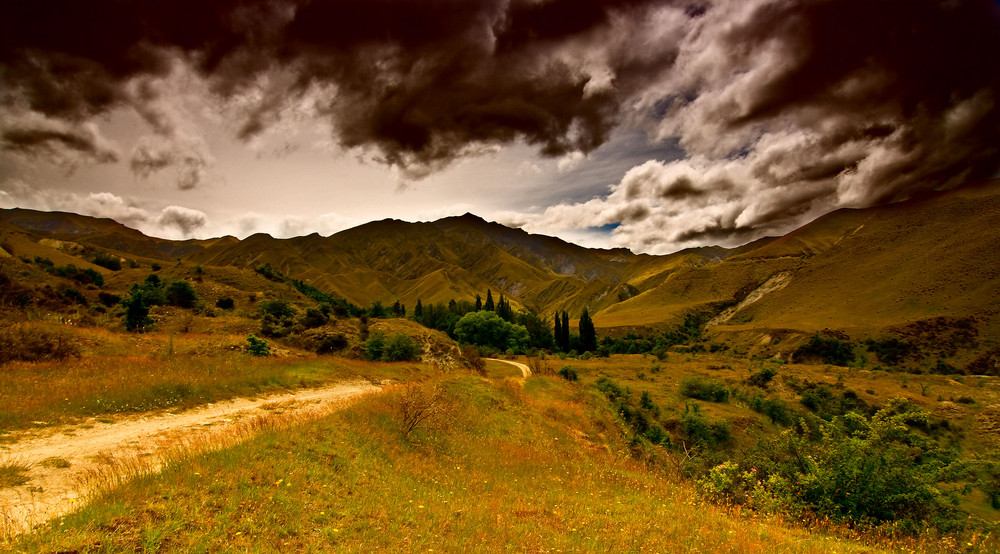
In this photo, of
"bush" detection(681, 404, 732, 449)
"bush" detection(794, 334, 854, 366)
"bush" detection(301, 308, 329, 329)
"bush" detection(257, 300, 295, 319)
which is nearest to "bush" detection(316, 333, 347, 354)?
"bush" detection(301, 308, 329, 329)

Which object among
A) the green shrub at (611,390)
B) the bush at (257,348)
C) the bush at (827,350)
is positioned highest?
the bush at (257,348)

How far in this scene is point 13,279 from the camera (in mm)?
34812

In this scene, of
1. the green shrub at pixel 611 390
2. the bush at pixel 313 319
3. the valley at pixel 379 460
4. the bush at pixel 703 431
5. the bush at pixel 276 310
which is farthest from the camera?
the green shrub at pixel 611 390

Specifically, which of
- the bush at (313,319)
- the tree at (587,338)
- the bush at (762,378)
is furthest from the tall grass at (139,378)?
the tree at (587,338)

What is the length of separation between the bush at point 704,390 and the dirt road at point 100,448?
5918 cm

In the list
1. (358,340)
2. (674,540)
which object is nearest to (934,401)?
(674,540)

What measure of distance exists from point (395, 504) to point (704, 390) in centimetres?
6314

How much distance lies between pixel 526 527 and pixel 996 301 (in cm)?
18336

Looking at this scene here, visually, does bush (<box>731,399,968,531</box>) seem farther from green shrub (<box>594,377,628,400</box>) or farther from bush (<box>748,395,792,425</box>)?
bush (<box>748,395,792,425</box>)

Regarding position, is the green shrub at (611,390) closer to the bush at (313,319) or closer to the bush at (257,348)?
the bush at (313,319)

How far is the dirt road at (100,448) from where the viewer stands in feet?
24.6

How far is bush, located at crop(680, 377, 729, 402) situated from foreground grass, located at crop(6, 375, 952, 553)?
49356mm

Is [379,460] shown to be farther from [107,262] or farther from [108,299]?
[107,262]

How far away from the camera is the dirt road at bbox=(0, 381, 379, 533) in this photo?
7.51m
